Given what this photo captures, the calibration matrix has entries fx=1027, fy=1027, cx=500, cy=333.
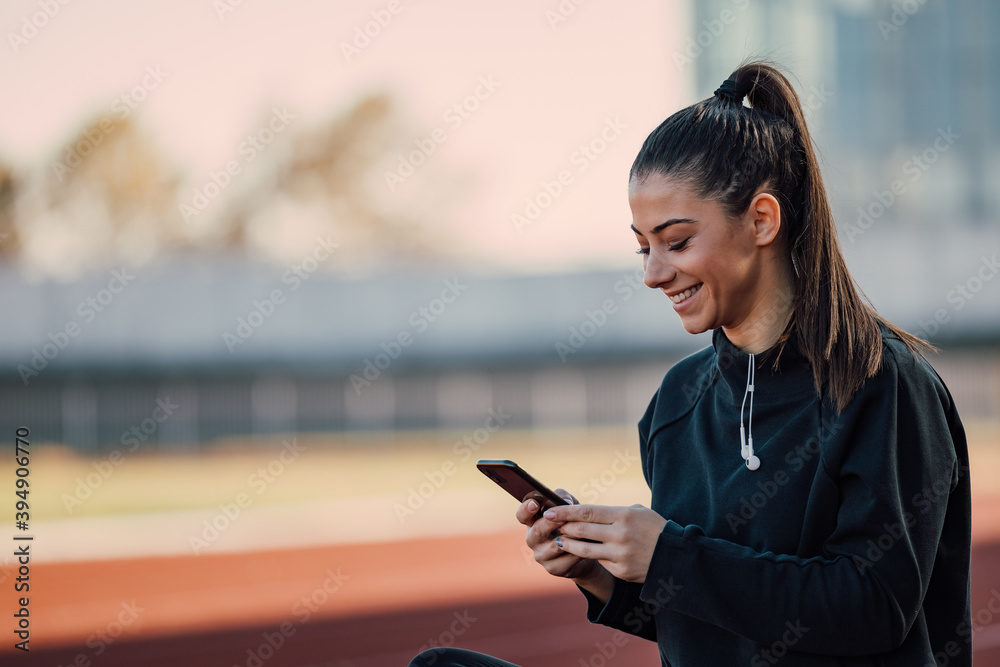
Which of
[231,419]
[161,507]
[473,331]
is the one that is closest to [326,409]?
[231,419]

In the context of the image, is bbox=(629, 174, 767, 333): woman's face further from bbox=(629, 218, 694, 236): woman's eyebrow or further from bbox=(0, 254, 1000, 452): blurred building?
bbox=(0, 254, 1000, 452): blurred building

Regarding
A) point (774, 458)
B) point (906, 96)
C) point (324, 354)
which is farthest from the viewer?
point (906, 96)

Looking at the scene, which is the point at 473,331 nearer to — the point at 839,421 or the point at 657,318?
the point at 657,318

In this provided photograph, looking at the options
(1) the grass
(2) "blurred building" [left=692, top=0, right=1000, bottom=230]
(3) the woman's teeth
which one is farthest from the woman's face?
(2) "blurred building" [left=692, top=0, right=1000, bottom=230]

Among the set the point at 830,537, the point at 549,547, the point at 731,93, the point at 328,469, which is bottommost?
the point at 328,469

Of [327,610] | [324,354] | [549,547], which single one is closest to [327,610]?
[327,610]

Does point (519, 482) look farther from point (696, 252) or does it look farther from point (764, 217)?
point (764, 217)

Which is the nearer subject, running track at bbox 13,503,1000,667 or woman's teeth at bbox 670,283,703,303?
woman's teeth at bbox 670,283,703,303

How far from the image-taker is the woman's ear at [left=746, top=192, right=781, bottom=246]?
197 cm

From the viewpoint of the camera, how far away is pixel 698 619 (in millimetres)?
1990

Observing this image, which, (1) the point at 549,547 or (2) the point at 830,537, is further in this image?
(1) the point at 549,547

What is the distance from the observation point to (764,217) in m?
1.99

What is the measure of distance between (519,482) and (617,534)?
254 millimetres

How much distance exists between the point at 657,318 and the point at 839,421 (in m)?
21.1
